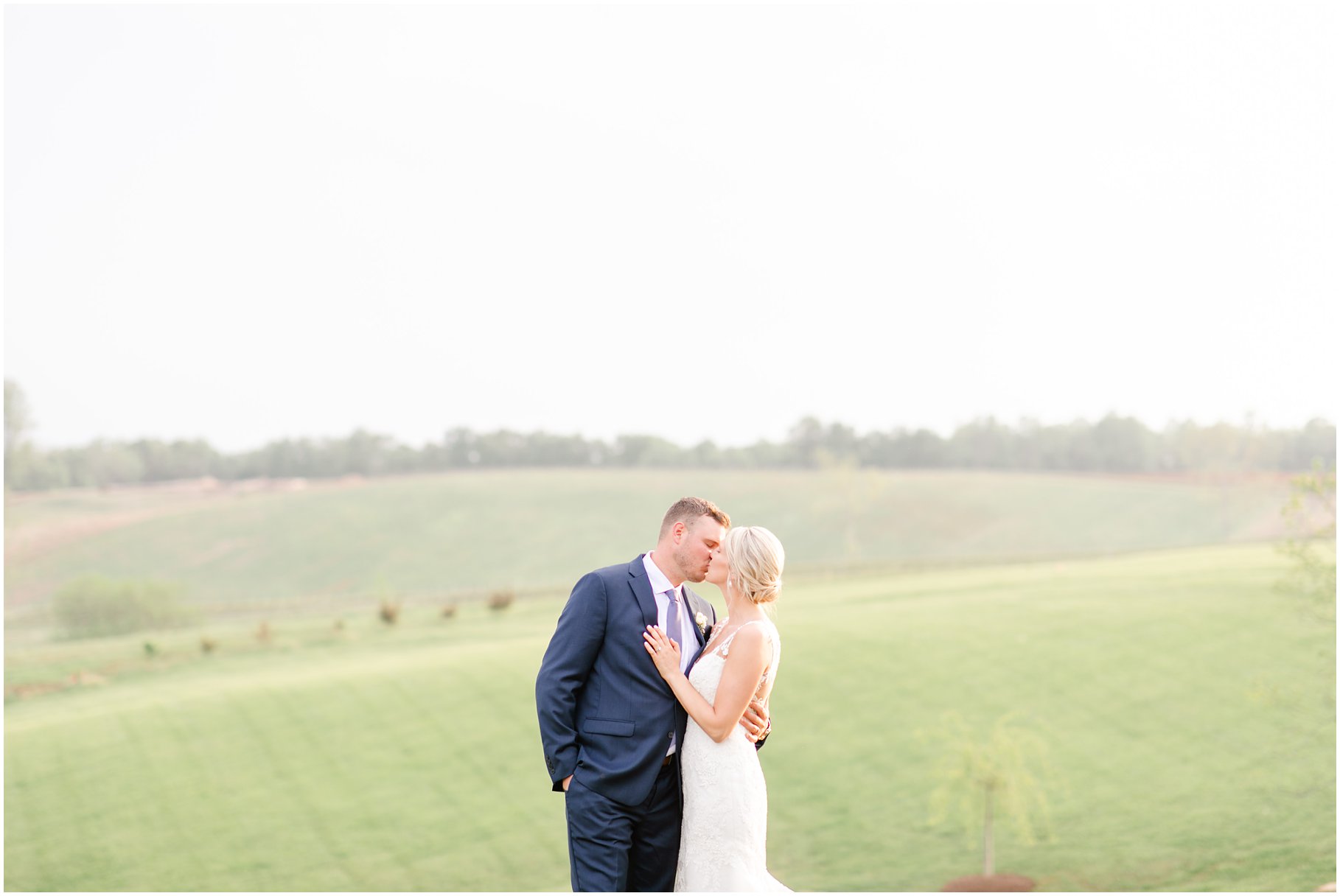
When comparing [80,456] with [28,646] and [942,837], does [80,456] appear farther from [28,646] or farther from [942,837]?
[942,837]

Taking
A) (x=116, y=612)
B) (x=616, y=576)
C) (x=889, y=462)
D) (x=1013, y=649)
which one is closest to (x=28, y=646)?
(x=116, y=612)

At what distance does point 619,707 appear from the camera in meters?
5.61

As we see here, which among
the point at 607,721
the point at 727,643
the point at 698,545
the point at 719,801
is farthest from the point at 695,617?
the point at 719,801

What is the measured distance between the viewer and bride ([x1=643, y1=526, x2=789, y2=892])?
212 inches

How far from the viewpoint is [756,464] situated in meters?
112

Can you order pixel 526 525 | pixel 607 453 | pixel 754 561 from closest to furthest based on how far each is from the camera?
pixel 754 561, pixel 526 525, pixel 607 453

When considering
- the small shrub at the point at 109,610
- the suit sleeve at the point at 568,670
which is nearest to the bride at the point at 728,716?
the suit sleeve at the point at 568,670

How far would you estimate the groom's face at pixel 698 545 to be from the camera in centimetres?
561

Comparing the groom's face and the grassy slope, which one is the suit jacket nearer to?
the groom's face

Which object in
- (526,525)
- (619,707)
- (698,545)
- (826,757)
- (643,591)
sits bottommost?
(826,757)

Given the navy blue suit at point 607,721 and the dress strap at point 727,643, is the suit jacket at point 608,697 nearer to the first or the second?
the navy blue suit at point 607,721

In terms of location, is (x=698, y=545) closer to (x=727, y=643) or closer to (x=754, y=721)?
(x=727, y=643)

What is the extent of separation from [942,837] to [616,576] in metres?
20.5

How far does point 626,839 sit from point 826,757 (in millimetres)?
22208
